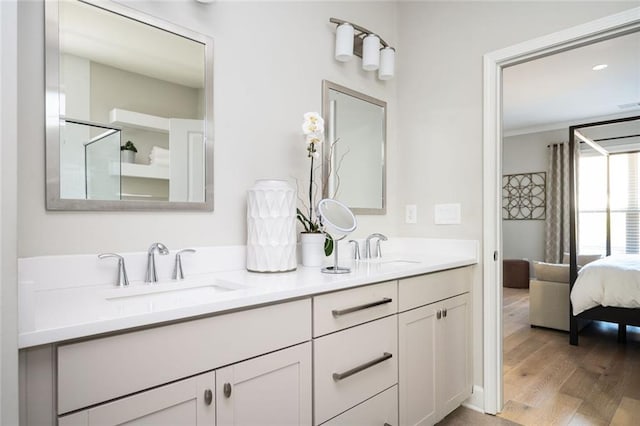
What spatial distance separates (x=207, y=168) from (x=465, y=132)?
1.56 m

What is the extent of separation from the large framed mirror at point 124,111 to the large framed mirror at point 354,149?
758 millimetres

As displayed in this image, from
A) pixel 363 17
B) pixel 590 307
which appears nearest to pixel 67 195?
pixel 363 17

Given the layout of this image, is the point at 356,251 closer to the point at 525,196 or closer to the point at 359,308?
the point at 359,308

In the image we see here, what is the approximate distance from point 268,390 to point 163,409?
0.31 m

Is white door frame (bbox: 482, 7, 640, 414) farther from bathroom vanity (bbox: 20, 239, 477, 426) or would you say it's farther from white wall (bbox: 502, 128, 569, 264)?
white wall (bbox: 502, 128, 569, 264)

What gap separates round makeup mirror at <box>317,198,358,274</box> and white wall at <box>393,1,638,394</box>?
835 mm

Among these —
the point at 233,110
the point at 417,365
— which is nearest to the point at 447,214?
the point at 417,365

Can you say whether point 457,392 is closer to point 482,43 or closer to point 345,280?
point 345,280

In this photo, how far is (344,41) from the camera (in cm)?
204

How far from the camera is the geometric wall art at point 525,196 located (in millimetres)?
6211

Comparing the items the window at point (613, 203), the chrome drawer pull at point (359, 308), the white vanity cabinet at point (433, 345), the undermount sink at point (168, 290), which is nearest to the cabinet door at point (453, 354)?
the white vanity cabinet at point (433, 345)

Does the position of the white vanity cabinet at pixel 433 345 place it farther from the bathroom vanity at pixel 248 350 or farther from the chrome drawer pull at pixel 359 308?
the chrome drawer pull at pixel 359 308

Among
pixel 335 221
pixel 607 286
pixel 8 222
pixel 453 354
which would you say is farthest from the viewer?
pixel 607 286

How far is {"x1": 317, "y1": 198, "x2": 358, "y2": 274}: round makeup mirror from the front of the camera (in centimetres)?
160
